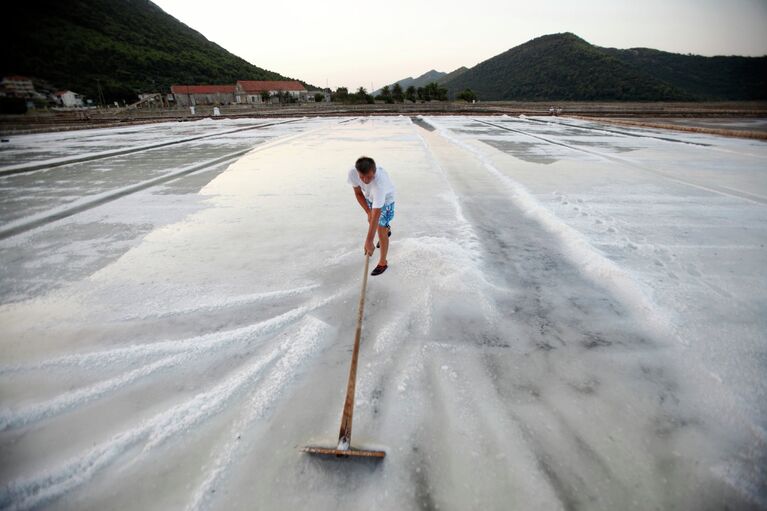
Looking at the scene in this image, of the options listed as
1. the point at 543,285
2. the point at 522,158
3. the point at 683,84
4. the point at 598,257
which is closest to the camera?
the point at 543,285

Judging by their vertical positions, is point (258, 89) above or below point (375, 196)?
above

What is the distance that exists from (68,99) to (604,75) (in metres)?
118

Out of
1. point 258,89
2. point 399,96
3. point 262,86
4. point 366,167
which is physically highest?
point 262,86

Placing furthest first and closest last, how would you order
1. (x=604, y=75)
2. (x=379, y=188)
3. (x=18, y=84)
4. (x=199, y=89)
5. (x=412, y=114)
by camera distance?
(x=199, y=89) < (x=604, y=75) < (x=18, y=84) < (x=412, y=114) < (x=379, y=188)

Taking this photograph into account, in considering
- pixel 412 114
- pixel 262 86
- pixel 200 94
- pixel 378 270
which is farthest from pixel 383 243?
pixel 262 86

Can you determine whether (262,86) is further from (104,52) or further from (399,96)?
(399,96)

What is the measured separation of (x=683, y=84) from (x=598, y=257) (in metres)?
129

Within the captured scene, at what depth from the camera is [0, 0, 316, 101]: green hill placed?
79.4 meters

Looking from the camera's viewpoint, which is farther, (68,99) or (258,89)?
(258,89)

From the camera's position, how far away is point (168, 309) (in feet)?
8.73

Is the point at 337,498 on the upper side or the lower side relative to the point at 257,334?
lower

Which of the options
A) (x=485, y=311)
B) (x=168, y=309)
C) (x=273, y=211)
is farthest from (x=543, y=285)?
(x=273, y=211)

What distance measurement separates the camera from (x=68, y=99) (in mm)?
69375

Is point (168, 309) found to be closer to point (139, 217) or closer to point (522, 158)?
point (139, 217)
